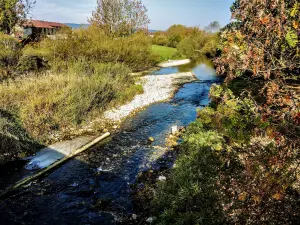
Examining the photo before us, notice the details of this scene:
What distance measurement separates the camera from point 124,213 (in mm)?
6359

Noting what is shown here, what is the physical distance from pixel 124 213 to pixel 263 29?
551cm

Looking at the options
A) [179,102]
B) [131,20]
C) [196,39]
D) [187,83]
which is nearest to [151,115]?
[179,102]

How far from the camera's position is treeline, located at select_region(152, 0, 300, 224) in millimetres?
3381

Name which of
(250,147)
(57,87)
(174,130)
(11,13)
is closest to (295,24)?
Answer: (250,147)

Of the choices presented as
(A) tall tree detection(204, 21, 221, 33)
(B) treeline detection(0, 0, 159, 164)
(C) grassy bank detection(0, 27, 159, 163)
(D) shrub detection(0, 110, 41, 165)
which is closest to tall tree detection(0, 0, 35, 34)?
(B) treeline detection(0, 0, 159, 164)

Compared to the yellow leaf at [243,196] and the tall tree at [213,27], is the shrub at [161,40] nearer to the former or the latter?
the tall tree at [213,27]

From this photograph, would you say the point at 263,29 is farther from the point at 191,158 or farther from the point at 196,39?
the point at 196,39

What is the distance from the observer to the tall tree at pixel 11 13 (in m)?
26.1

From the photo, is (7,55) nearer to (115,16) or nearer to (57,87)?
(57,87)

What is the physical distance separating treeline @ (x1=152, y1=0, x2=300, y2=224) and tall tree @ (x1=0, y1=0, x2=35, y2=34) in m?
27.7

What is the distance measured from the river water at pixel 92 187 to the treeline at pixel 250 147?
1.45 meters

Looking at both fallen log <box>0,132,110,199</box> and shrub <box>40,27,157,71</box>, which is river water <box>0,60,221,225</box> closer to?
fallen log <box>0,132,110,199</box>

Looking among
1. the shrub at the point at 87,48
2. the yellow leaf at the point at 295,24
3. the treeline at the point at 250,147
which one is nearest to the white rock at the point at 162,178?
the treeline at the point at 250,147

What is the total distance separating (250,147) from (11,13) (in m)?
30.4
